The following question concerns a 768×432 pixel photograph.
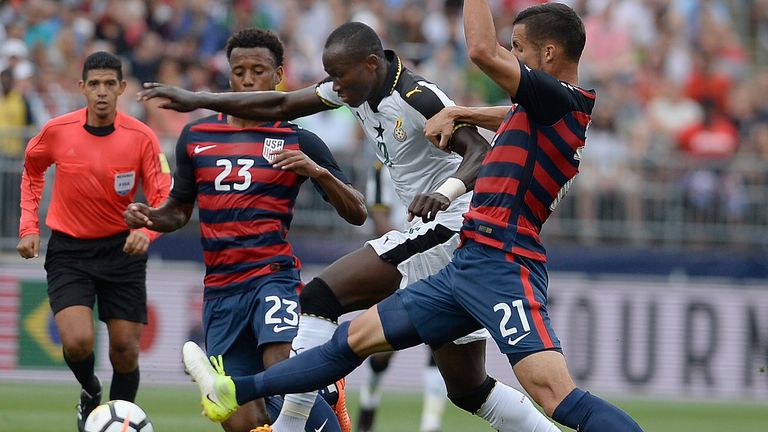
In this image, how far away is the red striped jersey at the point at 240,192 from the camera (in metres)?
8.38

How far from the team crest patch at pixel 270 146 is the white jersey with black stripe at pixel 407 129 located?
43cm

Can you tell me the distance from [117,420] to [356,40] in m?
2.59

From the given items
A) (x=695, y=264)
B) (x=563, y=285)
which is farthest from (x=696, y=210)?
(x=563, y=285)

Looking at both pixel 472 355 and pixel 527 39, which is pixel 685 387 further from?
pixel 527 39

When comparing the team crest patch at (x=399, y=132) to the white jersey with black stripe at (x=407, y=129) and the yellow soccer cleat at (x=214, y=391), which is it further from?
the yellow soccer cleat at (x=214, y=391)

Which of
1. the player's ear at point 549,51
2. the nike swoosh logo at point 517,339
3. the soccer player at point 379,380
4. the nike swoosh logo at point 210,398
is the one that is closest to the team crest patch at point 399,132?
the player's ear at point 549,51

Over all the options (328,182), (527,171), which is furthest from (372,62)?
(527,171)

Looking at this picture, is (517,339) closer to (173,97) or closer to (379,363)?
(173,97)

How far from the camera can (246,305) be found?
8.32m

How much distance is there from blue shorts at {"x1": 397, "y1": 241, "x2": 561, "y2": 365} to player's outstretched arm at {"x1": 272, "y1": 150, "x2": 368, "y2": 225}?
3.19 feet

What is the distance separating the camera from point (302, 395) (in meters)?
7.90

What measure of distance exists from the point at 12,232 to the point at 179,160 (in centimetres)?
754

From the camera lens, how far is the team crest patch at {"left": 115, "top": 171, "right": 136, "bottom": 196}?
33.4 feet

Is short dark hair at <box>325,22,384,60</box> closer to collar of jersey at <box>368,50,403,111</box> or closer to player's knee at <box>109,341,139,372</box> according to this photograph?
collar of jersey at <box>368,50,403,111</box>
